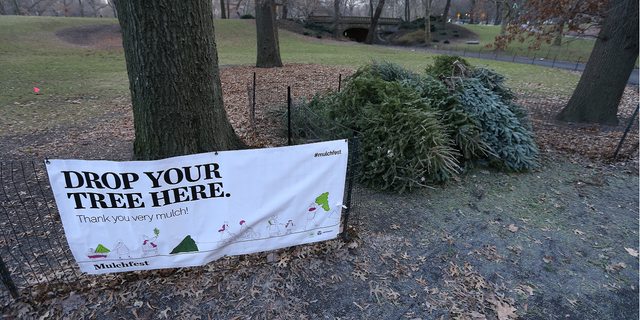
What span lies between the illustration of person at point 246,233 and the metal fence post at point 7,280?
6.70ft

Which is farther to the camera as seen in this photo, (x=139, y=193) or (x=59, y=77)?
(x=59, y=77)

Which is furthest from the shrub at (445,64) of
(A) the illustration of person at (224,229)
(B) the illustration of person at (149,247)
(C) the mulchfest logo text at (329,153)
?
(B) the illustration of person at (149,247)

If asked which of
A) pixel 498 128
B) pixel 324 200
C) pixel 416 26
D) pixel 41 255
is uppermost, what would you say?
pixel 416 26

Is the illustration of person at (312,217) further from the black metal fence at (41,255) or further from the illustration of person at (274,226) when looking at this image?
the black metal fence at (41,255)

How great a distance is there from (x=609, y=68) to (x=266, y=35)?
1301 centimetres

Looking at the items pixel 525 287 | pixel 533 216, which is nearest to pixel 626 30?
pixel 533 216

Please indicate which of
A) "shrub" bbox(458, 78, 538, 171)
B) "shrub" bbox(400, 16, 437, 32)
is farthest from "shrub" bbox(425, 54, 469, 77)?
"shrub" bbox(400, 16, 437, 32)

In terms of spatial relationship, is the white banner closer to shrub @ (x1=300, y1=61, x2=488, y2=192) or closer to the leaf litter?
the leaf litter

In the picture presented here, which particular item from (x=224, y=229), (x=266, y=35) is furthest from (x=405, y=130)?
(x=266, y=35)

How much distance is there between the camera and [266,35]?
1558cm

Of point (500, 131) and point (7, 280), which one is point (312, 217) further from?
point (500, 131)

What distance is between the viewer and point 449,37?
156 feet

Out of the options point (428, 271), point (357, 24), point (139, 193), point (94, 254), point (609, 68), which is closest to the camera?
point (139, 193)

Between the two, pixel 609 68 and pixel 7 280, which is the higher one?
pixel 609 68
